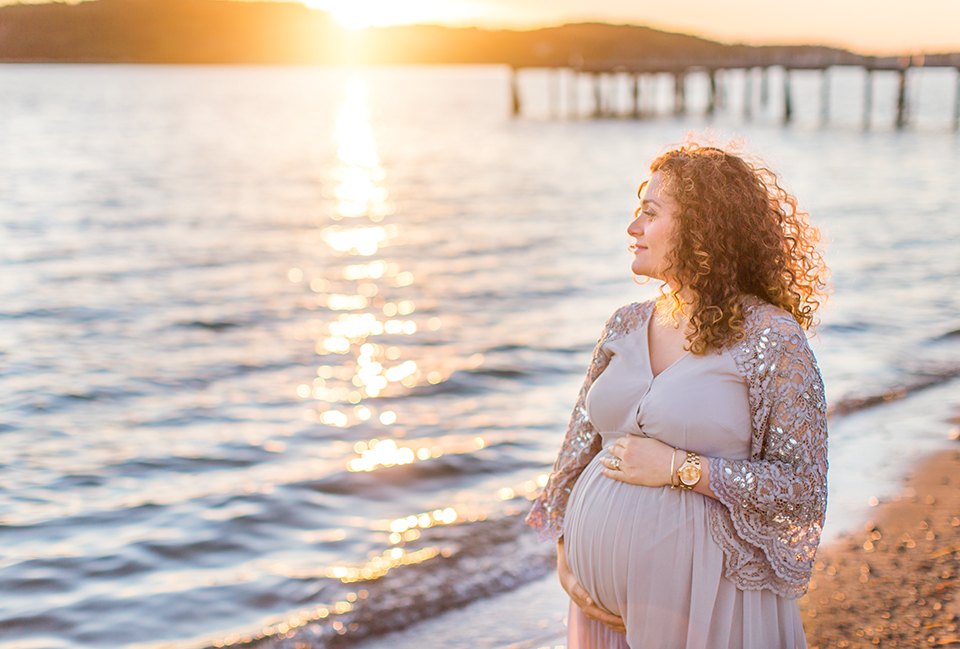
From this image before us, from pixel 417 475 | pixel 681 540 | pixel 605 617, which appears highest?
pixel 681 540

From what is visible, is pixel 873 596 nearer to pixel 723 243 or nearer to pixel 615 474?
pixel 615 474

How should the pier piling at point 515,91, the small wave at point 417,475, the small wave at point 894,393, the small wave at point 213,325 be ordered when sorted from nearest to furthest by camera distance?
the small wave at point 417,475, the small wave at point 894,393, the small wave at point 213,325, the pier piling at point 515,91

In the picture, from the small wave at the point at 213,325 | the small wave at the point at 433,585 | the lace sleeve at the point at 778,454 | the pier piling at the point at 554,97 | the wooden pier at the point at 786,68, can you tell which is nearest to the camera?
the lace sleeve at the point at 778,454

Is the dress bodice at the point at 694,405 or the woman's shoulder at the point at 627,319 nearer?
the dress bodice at the point at 694,405

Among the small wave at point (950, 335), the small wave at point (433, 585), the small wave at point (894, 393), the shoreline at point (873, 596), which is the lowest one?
the small wave at point (950, 335)

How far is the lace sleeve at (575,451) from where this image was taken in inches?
112

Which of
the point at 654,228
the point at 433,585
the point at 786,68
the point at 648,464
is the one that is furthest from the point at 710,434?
the point at 786,68

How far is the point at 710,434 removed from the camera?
2.49 metres

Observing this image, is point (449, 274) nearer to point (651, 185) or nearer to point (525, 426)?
point (525, 426)

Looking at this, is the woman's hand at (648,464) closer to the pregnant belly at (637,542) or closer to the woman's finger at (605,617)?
the pregnant belly at (637,542)

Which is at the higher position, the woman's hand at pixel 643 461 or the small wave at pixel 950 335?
the woman's hand at pixel 643 461

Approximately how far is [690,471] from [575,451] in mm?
514

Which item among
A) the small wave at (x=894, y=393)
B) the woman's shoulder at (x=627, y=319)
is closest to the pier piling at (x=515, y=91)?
the small wave at (x=894, y=393)

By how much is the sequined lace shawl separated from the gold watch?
0.15ft
